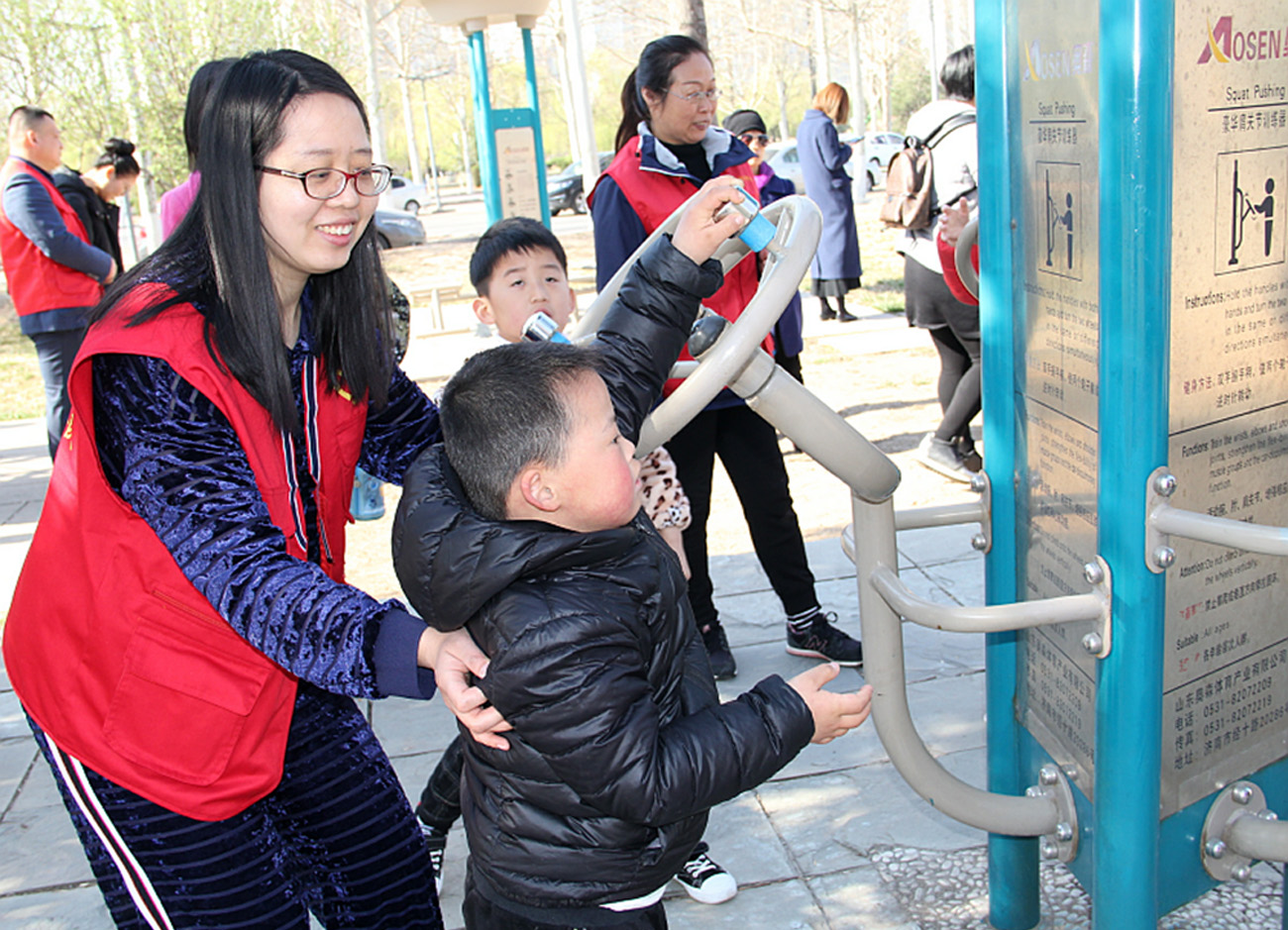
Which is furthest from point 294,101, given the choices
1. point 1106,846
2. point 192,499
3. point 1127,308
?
point 1106,846

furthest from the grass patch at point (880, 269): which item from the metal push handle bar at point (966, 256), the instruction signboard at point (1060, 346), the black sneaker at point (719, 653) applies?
the instruction signboard at point (1060, 346)

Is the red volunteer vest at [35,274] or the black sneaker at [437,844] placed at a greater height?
the red volunteer vest at [35,274]

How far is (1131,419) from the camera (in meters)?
1.58

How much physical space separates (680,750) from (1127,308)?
80 centimetres

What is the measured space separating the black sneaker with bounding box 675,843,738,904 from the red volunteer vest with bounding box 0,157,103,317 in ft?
15.7

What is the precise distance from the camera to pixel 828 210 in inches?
366

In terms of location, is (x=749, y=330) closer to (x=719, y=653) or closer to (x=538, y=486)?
(x=538, y=486)

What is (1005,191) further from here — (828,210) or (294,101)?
(828,210)

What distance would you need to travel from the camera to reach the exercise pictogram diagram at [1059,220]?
1.69 meters

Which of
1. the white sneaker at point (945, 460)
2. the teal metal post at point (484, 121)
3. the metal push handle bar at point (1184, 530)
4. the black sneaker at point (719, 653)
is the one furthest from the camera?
the teal metal post at point (484, 121)

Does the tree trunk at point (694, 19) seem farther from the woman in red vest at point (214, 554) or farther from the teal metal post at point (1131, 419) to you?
the teal metal post at point (1131, 419)

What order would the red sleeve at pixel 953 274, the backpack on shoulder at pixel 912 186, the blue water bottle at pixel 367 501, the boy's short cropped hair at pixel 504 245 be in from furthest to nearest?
the blue water bottle at pixel 367 501 < the backpack on shoulder at pixel 912 186 < the boy's short cropped hair at pixel 504 245 < the red sleeve at pixel 953 274

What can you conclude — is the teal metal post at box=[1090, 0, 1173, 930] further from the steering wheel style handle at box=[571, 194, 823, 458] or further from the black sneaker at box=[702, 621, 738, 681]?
the black sneaker at box=[702, 621, 738, 681]

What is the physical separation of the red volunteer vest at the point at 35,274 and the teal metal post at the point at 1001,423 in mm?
5262
